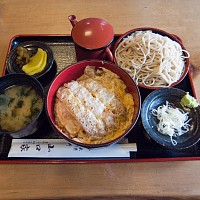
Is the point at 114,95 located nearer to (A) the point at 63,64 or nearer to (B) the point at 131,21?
(A) the point at 63,64

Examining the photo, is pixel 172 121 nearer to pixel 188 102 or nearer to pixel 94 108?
pixel 188 102

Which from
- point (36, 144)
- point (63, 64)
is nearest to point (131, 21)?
point (63, 64)

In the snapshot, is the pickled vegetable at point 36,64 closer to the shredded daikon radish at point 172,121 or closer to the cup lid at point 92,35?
the cup lid at point 92,35

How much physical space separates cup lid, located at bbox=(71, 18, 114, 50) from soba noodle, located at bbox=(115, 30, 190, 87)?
A: 0.23 metres

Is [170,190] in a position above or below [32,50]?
below

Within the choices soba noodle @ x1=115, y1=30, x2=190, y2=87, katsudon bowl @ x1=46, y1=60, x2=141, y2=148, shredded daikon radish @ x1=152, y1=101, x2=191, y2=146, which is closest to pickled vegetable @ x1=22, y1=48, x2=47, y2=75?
katsudon bowl @ x1=46, y1=60, x2=141, y2=148

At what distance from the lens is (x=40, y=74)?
136 cm

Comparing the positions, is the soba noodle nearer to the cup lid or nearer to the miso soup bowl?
the cup lid

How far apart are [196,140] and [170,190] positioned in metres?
0.27

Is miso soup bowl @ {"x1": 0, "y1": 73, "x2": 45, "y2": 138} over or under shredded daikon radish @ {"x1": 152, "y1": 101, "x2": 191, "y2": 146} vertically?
over

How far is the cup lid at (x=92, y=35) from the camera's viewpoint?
49.7 inches

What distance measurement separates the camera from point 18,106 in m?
1.26

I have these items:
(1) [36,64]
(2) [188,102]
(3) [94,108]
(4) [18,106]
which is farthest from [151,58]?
(4) [18,106]

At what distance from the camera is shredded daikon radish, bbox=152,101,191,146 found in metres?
1.17
